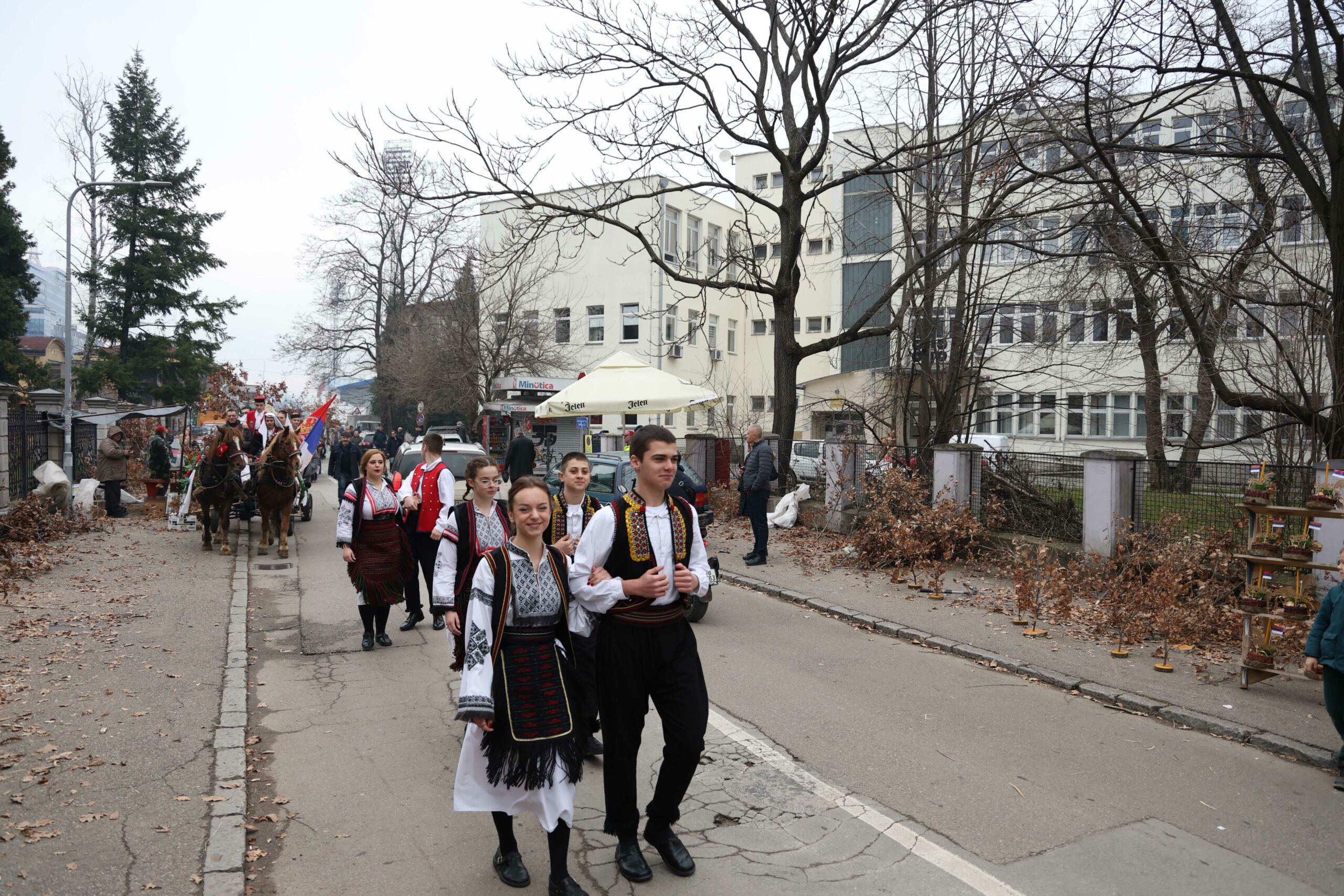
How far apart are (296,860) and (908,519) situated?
34.6ft

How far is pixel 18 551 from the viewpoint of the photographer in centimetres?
1326

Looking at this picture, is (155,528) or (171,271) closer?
(155,528)

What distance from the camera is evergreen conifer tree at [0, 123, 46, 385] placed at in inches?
1312

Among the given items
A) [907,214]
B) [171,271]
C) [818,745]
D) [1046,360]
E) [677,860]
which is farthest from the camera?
[171,271]

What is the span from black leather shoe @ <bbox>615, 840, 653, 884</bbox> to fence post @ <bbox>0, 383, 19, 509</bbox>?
1457 cm

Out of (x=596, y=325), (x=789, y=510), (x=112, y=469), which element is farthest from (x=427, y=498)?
(x=596, y=325)

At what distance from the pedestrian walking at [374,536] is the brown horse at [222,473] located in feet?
23.9

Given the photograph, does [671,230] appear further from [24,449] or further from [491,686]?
[491,686]

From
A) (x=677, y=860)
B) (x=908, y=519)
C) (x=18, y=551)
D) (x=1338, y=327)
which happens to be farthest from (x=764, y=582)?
(x=18, y=551)

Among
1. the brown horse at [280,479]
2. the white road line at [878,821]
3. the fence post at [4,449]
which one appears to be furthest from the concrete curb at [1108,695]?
the fence post at [4,449]

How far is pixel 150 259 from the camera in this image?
37719 mm

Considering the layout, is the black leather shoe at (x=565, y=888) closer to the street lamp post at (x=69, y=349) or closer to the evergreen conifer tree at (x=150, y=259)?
the street lamp post at (x=69, y=349)

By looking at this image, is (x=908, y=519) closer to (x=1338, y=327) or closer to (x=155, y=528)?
(x=1338, y=327)

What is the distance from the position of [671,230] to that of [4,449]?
3139 centimetres
